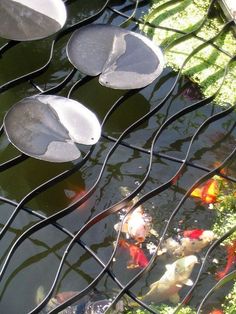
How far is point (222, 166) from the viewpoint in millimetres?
2531

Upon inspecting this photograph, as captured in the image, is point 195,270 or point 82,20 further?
point 82,20

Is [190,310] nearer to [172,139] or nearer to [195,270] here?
[195,270]

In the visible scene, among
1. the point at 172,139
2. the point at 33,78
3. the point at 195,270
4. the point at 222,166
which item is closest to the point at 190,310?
the point at 195,270

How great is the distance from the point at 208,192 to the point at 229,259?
0.95 ft

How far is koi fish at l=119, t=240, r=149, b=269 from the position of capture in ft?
7.73

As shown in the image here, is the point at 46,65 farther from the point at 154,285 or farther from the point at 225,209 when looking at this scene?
the point at 154,285

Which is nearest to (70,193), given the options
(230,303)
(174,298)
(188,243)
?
(188,243)

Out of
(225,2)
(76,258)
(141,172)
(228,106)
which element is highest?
(225,2)

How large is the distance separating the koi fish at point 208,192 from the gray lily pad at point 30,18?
3.02ft

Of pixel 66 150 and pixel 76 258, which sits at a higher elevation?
pixel 66 150

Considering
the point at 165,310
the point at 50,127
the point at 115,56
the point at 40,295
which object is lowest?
the point at 40,295

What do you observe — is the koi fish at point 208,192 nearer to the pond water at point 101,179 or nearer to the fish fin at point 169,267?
the pond water at point 101,179

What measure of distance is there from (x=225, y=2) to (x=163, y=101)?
0.71 metres

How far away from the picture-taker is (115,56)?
279 centimetres
